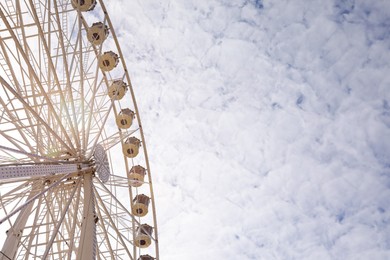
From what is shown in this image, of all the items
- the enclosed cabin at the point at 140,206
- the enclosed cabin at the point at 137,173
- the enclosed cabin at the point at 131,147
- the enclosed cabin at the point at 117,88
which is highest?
the enclosed cabin at the point at 117,88

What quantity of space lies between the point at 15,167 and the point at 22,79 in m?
8.02

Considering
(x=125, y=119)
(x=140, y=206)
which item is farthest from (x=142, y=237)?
(x=125, y=119)

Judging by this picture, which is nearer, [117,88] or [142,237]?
[142,237]

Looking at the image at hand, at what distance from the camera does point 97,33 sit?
1611cm

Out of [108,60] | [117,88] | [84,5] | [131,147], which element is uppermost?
[84,5]

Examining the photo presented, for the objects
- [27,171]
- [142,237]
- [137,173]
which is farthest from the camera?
[137,173]

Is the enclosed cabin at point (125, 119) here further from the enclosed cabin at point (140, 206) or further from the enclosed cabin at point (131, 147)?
the enclosed cabin at point (140, 206)

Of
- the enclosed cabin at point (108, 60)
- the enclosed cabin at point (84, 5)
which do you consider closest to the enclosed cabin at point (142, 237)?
the enclosed cabin at point (108, 60)

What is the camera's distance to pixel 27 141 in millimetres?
12641

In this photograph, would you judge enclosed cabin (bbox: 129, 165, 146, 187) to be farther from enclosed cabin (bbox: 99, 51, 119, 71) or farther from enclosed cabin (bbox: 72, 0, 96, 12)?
enclosed cabin (bbox: 72, 0, 96, 12)

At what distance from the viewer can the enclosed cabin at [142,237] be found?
1598 cm

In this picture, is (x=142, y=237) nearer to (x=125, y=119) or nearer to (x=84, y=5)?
(x=125, y=119)

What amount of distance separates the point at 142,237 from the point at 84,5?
8.73 metres

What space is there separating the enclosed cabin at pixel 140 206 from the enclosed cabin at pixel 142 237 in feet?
2.84
